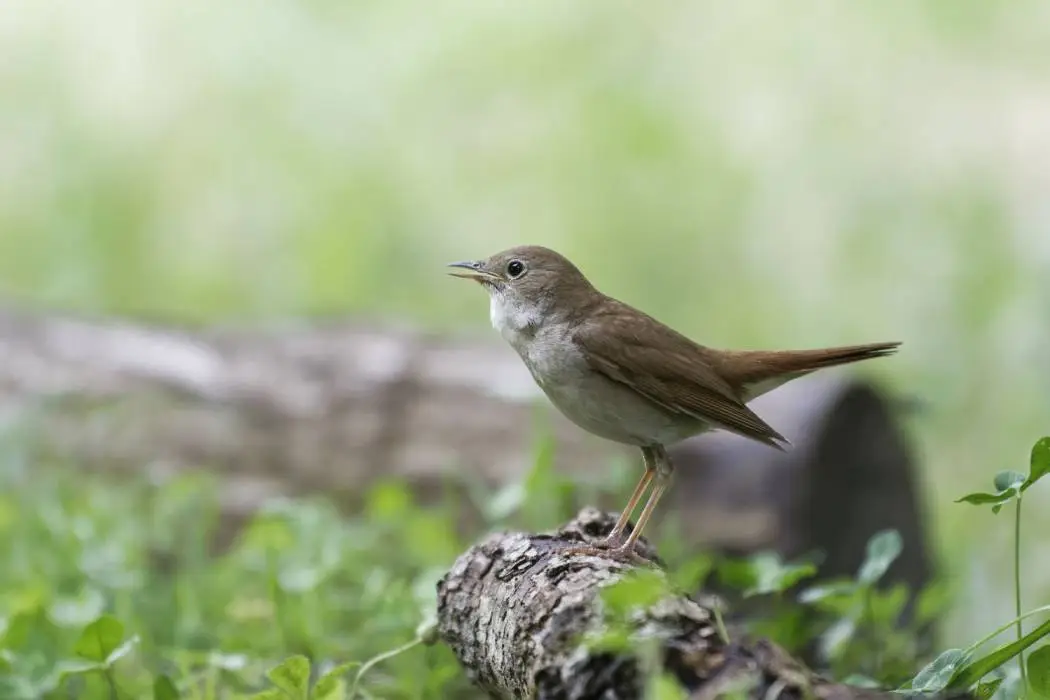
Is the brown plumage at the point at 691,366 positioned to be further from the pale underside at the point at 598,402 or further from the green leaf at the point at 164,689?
the green leaf at the point at 164,689

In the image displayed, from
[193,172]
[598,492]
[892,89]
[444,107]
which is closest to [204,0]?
[193,172]

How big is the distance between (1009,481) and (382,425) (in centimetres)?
408

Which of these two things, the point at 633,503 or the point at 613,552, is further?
the point at 633,503

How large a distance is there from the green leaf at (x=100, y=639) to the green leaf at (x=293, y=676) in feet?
2.14

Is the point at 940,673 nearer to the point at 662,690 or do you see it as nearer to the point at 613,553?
the point at 613,553

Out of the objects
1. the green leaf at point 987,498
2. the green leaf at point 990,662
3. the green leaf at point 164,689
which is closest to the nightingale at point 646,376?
the green leaf at point 987,498

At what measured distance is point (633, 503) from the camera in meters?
3.73

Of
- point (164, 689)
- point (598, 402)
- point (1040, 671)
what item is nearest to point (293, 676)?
point (164, 689)

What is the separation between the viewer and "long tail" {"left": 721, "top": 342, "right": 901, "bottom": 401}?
3727 mm

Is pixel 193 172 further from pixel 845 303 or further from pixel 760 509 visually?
pixel 760 509

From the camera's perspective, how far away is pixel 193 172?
41.8ft

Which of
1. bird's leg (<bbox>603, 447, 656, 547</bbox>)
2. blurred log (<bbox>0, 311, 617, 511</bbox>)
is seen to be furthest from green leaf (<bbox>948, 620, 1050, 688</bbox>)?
blurred log (<bbox>0, 311, 617, 511</bbox>)

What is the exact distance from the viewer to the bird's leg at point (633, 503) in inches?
137

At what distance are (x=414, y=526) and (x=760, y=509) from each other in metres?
1.48
